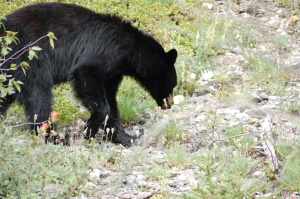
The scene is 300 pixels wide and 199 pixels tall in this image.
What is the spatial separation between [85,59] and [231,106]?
2.01 m

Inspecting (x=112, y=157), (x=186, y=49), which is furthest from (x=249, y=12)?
(x=112, y=157)

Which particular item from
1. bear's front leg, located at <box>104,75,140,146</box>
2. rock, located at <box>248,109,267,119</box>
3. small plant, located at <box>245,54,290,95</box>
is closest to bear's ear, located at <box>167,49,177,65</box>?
bear's front leg, located at <box>104,75,140,146</box>

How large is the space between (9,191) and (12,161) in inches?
8.4

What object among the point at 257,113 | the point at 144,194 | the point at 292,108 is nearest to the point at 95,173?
the point at 144,194

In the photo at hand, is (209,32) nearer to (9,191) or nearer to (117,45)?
(117,45)

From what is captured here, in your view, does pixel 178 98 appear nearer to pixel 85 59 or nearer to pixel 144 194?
pixel 85 59

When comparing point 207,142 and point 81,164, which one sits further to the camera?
point 207,142

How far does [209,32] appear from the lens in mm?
9297

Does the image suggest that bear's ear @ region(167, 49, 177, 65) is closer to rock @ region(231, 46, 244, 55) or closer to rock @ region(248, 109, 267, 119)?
rock @ region(248, 109, 267, 119)

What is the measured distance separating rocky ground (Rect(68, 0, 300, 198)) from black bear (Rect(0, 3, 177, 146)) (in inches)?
21.7

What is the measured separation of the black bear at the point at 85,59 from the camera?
6.59 metres

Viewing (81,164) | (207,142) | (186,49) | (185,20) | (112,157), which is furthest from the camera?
Result: (185,20)

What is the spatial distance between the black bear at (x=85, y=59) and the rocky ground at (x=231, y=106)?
55cm

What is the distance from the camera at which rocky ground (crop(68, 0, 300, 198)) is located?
5230mm
